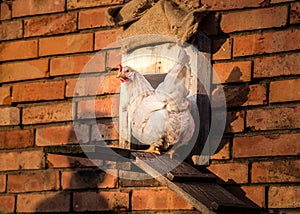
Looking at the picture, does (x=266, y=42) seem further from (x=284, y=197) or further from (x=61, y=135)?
(x=61, y=135)

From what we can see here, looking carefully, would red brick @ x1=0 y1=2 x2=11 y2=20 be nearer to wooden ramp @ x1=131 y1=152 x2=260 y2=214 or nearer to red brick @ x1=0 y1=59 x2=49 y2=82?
red brick @ x1=0 y1=59 x2=49 y2=82

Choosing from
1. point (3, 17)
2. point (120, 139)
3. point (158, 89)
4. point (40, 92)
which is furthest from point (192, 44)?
point (3, 17)

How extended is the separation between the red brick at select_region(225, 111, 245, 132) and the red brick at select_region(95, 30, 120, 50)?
0.55m

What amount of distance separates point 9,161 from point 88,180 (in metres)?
0.37

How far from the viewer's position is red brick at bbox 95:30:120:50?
10.00ft

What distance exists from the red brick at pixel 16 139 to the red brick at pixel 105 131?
0.28m

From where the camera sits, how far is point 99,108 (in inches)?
120

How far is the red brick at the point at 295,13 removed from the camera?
2693mm

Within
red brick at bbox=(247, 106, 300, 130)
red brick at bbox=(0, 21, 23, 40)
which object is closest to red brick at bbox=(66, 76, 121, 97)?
red brick at bbox=(0, 21, 23, 40)

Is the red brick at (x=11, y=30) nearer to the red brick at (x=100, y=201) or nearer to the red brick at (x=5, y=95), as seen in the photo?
the red brick at (x=5, y=95)

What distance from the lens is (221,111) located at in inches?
109

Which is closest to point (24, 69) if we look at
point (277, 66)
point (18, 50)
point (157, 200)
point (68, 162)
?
point (18, 50)

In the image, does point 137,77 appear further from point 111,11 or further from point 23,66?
point 23,66

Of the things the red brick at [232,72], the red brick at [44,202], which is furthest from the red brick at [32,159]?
the red brick at [232,72]
